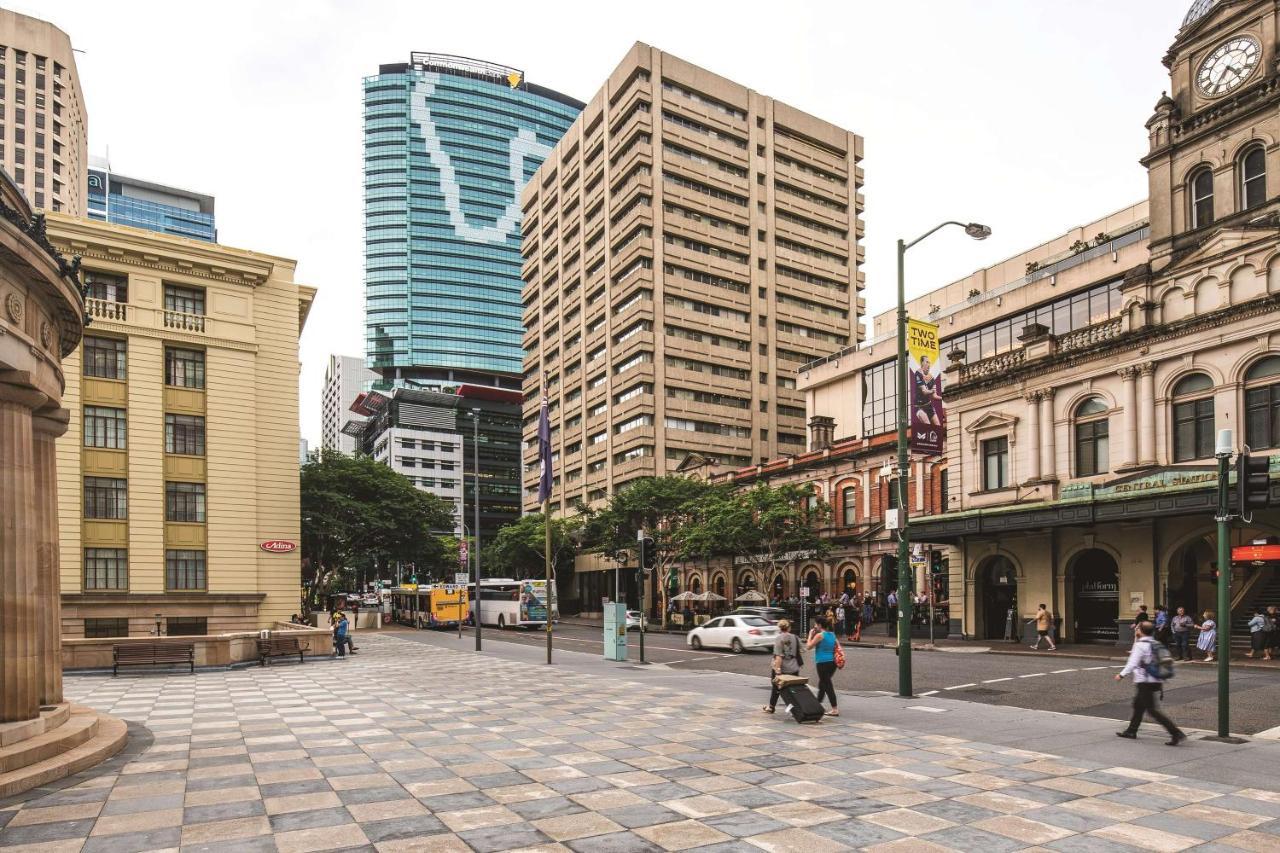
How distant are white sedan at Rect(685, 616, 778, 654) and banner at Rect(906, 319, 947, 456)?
46.4 ft

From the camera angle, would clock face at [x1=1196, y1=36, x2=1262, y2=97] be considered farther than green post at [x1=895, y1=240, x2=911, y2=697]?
Yes

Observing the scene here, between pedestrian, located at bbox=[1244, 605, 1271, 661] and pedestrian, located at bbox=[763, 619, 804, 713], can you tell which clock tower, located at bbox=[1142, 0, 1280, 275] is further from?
pedestrian, located at bbox=[763, 619, 804, 713]

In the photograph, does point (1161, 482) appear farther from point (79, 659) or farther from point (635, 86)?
point (635, 86)

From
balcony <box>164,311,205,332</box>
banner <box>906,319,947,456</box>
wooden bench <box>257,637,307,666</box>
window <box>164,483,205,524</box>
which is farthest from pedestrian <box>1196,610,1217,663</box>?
balcony <box>164,311,205,332</box>

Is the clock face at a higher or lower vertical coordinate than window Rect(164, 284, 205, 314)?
higher

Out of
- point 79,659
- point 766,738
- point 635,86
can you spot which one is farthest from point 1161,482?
point 635,86

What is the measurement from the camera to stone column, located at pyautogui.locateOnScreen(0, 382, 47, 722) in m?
11.1

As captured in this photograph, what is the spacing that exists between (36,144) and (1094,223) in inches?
4227

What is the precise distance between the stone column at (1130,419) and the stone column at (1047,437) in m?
3.21

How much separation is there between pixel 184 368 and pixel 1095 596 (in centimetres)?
3654

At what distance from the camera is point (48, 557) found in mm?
12672

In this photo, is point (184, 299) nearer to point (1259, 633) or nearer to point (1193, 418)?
point (1193, 418)

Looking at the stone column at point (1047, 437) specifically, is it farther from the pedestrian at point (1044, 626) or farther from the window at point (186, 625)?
the window at point (186, 625)

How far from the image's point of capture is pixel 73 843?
779cm
